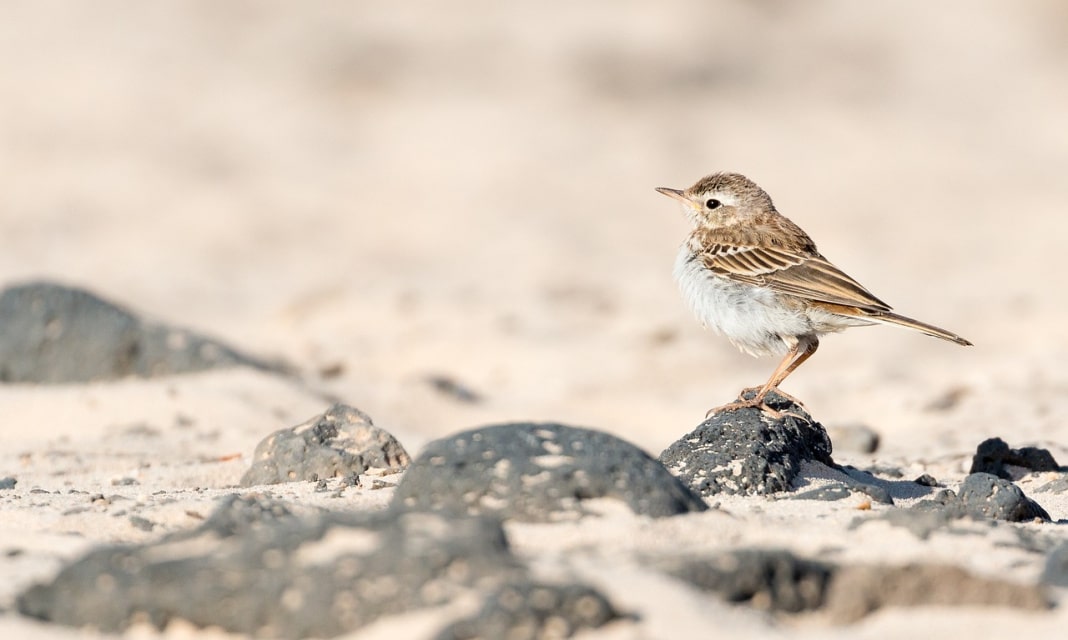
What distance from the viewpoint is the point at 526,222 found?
15.9 m

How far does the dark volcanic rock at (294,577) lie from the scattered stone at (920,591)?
→ 926 mm

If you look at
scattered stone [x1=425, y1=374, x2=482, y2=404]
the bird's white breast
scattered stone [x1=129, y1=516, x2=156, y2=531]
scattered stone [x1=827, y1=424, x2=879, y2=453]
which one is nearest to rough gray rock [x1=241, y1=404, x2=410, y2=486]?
scattered stone [x1=129, y1=516, x2=156, y2=531]

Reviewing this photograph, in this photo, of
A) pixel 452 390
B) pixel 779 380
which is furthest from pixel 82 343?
pixel 779 380

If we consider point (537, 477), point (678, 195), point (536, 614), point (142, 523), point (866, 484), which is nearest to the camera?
point (536, 614)

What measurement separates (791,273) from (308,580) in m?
4.47

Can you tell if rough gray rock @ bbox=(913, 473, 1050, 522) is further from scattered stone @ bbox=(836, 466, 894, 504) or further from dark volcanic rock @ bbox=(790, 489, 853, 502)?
dark volcanic rock @ bbox=(790, 489, 853, 502)

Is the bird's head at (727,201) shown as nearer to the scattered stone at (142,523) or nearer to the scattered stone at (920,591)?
the scattered stone at (142,523)

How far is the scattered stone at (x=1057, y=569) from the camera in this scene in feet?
13.5

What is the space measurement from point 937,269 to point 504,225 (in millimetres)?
4754

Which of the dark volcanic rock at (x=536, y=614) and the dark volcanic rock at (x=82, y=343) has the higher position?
the dark volcanic rock at (x=82, y=343)

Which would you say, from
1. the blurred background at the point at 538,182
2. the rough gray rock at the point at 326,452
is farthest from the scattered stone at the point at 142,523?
the blurred background at the point at 538,182

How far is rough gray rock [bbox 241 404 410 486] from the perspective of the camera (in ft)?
20.4

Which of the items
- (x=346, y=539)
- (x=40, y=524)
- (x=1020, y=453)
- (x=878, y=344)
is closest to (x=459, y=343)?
(x=878, y=344)

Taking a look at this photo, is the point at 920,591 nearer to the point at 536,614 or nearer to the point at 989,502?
the point at 536,614
